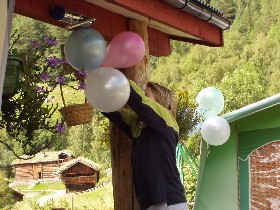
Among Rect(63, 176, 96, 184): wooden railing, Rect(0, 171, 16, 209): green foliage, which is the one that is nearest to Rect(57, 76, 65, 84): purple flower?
Rect(0, 171, 16, 209): green foliage

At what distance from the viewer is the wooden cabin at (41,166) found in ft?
111

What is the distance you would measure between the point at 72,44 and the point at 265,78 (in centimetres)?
3673

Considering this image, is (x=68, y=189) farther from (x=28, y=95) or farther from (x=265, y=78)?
(x=28, y=95)

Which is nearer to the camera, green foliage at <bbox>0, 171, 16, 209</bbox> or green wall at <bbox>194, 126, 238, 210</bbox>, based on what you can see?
green wall at <bbox>194, 126, 238, 210</bbox>

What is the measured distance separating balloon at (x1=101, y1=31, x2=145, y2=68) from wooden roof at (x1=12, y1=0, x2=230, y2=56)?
182 millimetres

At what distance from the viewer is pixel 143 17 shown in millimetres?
3795

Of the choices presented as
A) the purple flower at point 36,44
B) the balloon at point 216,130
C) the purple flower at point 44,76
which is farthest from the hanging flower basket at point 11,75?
the balloon at point 216,130

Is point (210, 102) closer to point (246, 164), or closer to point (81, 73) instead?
point (246, 164)

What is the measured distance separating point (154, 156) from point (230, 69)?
3852 cm

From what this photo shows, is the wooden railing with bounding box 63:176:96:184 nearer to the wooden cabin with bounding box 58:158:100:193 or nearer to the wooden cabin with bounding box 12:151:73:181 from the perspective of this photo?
the wooden cabin with bounding box 58:158:100:193

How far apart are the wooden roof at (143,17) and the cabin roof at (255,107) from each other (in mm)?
710

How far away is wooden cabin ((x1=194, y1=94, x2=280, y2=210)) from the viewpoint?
5051mm

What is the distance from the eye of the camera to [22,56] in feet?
8.86

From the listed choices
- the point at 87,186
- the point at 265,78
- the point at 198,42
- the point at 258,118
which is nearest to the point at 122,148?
the point at 198,42
